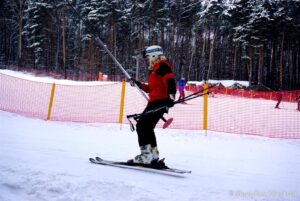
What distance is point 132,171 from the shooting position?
4.75 metres

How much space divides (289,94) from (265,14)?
13.4 meters

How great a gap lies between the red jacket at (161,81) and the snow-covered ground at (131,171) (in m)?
1.29

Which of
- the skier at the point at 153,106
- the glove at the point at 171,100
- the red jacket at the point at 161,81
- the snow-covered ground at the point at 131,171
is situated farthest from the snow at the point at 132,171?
the red jacket at the point at 161,81

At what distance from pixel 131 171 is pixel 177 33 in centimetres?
4481

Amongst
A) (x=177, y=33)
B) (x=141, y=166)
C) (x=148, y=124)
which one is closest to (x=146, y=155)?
(x=141, y=166)

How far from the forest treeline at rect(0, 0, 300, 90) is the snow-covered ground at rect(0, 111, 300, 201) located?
96.9 feet

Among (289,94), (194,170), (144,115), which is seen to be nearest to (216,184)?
(194,170)

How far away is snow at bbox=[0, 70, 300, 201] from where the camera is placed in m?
3.66

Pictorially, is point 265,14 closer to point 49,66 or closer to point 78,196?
point 49,66

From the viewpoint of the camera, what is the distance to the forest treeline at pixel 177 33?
131 feet

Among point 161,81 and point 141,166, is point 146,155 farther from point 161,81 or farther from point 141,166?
point 161,81

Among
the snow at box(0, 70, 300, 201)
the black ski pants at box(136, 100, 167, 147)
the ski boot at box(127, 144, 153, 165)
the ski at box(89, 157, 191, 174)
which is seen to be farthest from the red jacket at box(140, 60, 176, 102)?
the snow at box(0, 70, 300, 201)

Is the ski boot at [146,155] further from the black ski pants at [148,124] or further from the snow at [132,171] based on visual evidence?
the snow at [132,171]

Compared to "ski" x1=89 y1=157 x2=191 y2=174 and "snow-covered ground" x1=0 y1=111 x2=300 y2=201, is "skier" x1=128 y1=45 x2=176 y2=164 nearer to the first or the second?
"ski" x1=89 y1=157 x2=191 y2=174
